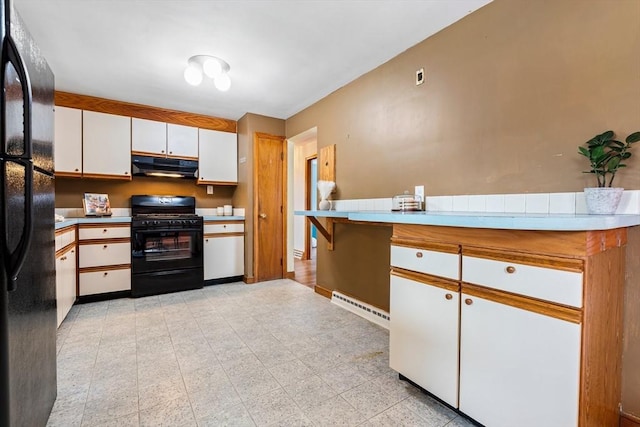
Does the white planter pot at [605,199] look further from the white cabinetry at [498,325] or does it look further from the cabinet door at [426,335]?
the cabinet door at [426,335]

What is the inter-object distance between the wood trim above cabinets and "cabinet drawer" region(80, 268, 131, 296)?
1.90 m

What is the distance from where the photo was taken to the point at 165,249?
11.5 ft

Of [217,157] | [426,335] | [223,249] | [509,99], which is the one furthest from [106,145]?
[509,99]

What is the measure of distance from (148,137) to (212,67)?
5.58 ft

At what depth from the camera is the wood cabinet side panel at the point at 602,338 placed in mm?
1023

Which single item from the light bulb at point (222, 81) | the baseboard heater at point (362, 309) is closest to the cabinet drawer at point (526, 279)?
the baseboard heater at point (362, 309)

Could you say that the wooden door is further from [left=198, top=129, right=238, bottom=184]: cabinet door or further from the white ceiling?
the white ceiling

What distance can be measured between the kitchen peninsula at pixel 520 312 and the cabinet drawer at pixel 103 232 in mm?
3133

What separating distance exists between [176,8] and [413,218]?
78.5 inches

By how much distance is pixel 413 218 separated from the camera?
1.47 meters

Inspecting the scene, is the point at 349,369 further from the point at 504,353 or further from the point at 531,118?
the point at 531,118

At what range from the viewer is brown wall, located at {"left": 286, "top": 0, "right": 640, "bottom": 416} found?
131 centimetres

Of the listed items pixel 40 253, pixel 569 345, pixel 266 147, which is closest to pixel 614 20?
pixel 569 345

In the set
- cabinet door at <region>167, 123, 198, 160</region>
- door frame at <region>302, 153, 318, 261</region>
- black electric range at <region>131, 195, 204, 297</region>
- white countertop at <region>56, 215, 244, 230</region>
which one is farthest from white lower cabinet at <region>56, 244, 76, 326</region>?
door frame at <region>302, 153, 318, 261</region>
